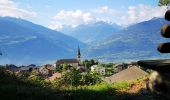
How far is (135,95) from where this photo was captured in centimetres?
1575

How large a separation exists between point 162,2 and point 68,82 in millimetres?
14119

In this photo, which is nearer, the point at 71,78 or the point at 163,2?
the point at 71,78

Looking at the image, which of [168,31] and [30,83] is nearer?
[168,31]

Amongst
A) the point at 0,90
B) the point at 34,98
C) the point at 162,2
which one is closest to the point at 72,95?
the point at 34,98

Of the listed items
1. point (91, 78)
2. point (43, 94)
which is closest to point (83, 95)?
point (43, 94)

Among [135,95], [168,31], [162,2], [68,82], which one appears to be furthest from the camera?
[162,2]

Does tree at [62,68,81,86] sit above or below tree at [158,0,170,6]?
below

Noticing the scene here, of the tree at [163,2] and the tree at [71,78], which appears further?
the tree at [163,2]

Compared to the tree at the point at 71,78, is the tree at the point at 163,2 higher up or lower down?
higher up

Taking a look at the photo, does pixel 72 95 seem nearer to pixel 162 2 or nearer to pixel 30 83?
pixel 30 83

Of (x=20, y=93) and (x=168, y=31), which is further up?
(x=168, y=31)

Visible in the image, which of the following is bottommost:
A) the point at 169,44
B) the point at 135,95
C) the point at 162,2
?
→ the point at 135,95

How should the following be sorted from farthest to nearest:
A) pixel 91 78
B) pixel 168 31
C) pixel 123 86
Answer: pixel 91 78
pixel 123 86
pixel 168 31

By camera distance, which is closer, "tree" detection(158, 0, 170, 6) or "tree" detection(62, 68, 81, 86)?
"tree" detection(62, 68, 81, 86)
